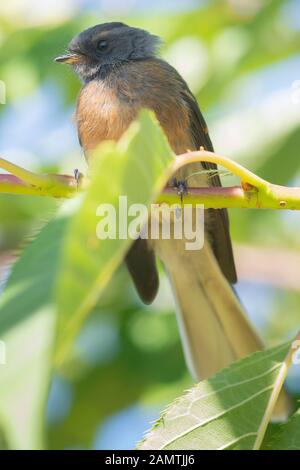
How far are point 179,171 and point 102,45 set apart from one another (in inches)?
59.3

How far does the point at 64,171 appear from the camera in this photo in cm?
446

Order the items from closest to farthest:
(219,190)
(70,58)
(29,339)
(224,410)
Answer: (29,339) < (219,190) < (224,410) < (70,58)

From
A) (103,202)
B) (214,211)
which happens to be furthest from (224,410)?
(214,211)

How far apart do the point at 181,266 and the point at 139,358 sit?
93cm

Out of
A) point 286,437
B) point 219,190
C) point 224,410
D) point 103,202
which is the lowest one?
point 286,437

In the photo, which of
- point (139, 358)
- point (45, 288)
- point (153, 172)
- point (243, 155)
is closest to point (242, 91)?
point (243, 155)

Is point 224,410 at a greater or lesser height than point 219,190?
lesser

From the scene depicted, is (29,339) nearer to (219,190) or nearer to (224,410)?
(219,190)

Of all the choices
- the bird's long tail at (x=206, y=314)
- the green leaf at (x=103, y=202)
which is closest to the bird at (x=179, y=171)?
the bird's long tail at (x=206, y=314)

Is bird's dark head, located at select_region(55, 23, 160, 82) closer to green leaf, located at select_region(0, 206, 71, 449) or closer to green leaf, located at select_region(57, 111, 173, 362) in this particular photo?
green leaf, located at select_region(57, 111, 173, 362)

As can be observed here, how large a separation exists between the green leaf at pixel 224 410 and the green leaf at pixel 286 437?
0.12 meters

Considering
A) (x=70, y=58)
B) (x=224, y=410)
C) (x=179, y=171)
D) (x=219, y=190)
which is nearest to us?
(x=219, y=190)

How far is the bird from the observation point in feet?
14.3

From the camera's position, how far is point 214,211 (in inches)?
186
